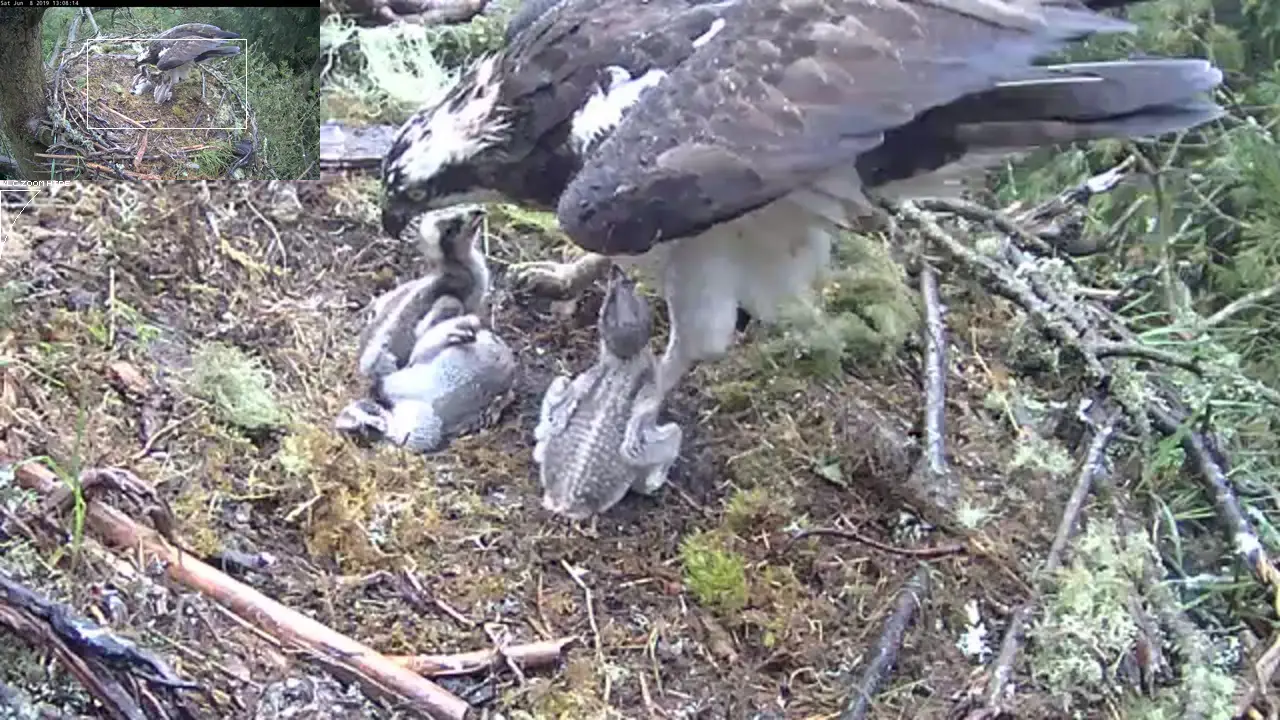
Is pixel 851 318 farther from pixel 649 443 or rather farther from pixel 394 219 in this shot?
pixel 394 219

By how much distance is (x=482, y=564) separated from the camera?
5.94ft

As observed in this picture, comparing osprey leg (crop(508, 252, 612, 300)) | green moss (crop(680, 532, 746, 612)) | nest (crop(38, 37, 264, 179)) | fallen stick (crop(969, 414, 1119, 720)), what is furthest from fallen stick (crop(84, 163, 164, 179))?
fallen stick (crop(969, 414, 1119, 720))

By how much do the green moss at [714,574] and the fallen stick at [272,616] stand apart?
372mm

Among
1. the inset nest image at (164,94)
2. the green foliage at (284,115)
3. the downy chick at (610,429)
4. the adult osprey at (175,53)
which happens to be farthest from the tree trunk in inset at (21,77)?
the downy chick at (610,429)

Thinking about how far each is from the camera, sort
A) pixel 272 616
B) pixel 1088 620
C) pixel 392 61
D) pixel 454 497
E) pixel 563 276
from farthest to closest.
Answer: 1. pixel 392 61
2. pixel 563 276
3. pixel 454 497
4. pixel 1088 620
5. pixel 272 616

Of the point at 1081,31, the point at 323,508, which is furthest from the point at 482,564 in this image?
the point at 1081,31

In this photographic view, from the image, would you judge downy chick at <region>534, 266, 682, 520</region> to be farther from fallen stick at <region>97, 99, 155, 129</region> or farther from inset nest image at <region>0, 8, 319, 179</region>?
fallen stick at <region>97, 99, 155, 129</region>

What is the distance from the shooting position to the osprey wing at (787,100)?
1.60 meters

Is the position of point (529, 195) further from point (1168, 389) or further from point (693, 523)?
point (1168, 389)

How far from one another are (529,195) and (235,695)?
0.78 m

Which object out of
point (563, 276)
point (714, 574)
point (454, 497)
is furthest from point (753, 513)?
point (563, 276)

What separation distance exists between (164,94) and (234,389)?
0.43 metres

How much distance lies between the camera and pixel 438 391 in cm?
199

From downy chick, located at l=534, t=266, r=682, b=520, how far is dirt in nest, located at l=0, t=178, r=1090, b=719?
0.13 ft
